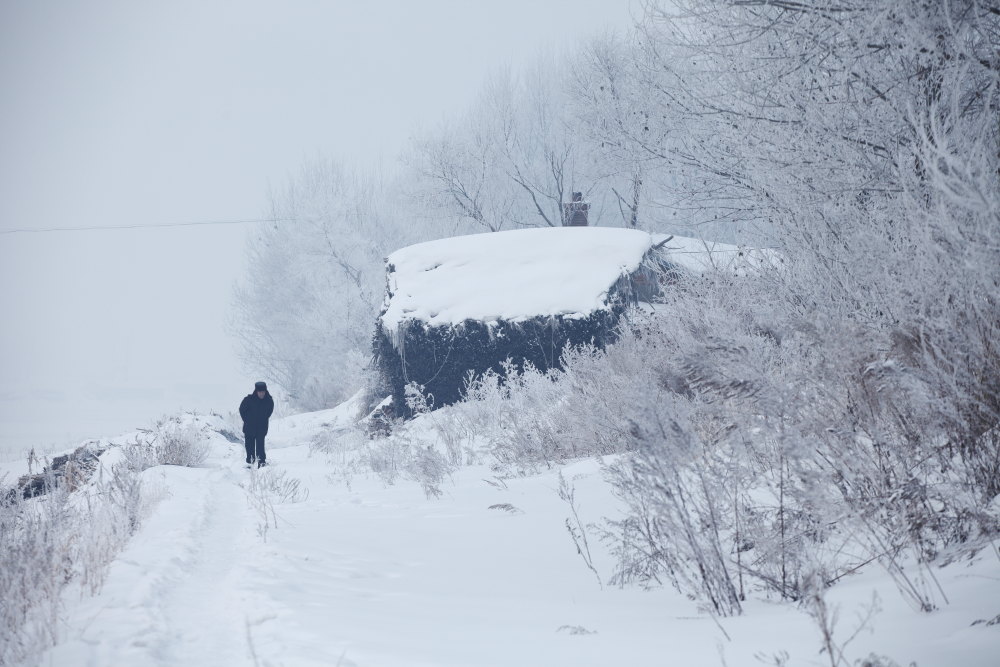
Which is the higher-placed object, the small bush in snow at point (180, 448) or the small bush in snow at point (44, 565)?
the small bush in snow at point (180, 448)

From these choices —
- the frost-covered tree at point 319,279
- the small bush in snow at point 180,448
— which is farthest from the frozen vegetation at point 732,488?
the frost-covered tree at point 319,279

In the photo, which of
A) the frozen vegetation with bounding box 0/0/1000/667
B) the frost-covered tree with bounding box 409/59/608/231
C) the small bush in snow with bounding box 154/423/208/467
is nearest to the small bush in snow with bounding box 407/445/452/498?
the frozen vegetation with bounding box 0/0/1000/667

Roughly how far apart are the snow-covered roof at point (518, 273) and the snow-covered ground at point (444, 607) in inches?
299

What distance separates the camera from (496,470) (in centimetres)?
618

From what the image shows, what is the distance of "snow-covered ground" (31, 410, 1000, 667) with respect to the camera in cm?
160

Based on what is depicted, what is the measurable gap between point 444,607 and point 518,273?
430 inches

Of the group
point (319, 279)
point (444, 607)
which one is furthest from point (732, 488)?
point (319, 279)

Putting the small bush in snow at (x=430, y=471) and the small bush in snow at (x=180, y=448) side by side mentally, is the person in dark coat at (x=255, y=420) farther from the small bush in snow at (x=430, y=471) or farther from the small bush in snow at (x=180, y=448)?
the small bush in snow at (x=430, y=471)

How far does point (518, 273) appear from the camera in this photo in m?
13.0

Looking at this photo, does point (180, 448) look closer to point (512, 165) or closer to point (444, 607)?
point (444, 607)

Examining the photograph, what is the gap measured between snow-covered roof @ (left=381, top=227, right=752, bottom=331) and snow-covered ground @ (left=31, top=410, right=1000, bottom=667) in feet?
24.9

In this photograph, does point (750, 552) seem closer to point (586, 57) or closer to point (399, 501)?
point (399, 501)

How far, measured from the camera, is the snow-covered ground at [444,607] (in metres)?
1.60

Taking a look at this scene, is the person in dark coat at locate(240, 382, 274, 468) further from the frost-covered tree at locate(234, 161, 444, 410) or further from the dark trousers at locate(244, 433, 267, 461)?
the frost-covered tree at locate(234, 161, 444, 410)
